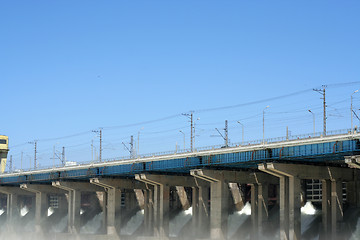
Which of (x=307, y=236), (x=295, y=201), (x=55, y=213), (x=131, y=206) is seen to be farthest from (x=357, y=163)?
(x=55, y=213)

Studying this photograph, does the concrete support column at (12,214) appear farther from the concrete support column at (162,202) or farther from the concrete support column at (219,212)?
the concrete support column at (219,212)

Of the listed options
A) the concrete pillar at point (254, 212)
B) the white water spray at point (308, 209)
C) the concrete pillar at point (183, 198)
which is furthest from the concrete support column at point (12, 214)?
the white water spray at point (308, 209)

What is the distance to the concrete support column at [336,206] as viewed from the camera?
8669 centimetres

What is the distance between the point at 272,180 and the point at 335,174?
48.5 feet

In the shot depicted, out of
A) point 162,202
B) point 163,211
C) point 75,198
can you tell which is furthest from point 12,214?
point 162,202

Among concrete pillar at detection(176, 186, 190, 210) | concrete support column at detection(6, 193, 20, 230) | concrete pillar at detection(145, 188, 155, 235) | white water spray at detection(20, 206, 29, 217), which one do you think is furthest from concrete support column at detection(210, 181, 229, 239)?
white water spray at detection(20, 206, 29, 217)

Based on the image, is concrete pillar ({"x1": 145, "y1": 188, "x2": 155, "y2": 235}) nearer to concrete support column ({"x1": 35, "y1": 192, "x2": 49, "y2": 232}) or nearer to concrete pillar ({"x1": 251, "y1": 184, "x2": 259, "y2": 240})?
concrete pillar ({"x1": 251, "y1": 184, "x2": 259, "y2": 240})

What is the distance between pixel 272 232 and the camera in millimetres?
→ 98562

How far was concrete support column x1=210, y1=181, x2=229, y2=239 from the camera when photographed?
93.8 m

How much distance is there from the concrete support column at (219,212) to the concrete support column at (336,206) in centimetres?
1569

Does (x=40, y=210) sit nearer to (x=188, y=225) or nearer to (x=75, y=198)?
(x=75, y=198)

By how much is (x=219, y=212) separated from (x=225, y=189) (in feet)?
11.5

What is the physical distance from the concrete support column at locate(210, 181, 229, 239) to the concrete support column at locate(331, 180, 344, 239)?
1569 centimetres

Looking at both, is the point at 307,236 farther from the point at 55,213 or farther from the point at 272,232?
the point at 55,213
